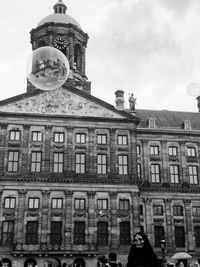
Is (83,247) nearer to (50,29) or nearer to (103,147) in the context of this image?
(103,147)

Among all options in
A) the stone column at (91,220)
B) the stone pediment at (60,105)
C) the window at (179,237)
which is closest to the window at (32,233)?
the stone column at (91,220)

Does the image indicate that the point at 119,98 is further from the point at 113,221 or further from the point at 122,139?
the point at 113,221

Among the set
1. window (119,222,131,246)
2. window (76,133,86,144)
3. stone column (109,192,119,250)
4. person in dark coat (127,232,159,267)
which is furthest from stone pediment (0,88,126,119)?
person in dark coat (127,232,159,267)

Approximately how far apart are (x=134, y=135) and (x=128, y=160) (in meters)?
2.77

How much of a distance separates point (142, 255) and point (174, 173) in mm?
40242

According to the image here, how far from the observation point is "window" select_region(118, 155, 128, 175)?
41625 mm

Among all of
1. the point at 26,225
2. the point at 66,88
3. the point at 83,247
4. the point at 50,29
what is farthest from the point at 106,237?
the point at 50,29

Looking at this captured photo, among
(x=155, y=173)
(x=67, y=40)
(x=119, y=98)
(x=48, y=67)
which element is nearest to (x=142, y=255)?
(x=48, y=67)

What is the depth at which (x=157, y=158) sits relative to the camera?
152ft

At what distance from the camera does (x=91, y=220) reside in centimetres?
3916

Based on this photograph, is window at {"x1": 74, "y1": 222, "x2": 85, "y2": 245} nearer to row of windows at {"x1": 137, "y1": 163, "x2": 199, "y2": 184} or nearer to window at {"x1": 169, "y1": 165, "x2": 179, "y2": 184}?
row of windows at {"x1": 137, "y1": 163, "x2": 199, "y2": 184}

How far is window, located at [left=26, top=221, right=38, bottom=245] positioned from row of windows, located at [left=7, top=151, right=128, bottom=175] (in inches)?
202

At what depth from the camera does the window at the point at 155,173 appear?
149 ft

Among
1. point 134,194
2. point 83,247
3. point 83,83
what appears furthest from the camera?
point 83,83
